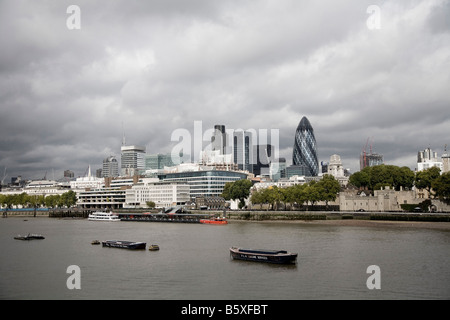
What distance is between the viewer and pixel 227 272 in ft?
132

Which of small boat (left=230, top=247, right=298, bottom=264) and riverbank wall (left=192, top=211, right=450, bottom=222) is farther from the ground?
riverbank wall (left=192, top=211, right=450, bottom=222)

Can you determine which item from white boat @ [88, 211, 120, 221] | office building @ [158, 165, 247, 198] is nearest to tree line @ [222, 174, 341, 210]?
white boat @ [88, 211, 120, 221]

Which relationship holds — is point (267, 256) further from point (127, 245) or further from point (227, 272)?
point (127, 245)

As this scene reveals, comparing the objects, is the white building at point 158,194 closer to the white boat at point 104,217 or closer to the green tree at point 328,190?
the white boat at point 104,217

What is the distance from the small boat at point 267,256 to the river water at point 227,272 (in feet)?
3.09

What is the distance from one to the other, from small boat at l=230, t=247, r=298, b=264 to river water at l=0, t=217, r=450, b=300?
3.09 feet

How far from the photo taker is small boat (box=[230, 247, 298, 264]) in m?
43.7

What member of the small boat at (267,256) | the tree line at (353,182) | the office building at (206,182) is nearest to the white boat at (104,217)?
the tree line at (353,182)

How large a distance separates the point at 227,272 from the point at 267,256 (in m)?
6.60

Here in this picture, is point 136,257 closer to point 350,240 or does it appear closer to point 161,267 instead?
point 161,267

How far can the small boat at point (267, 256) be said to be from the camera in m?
A: 43.7

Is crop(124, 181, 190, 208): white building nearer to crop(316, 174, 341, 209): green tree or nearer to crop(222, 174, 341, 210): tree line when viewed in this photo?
crop(222, 174, 341, 210): tree line

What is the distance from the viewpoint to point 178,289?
33.5 m
